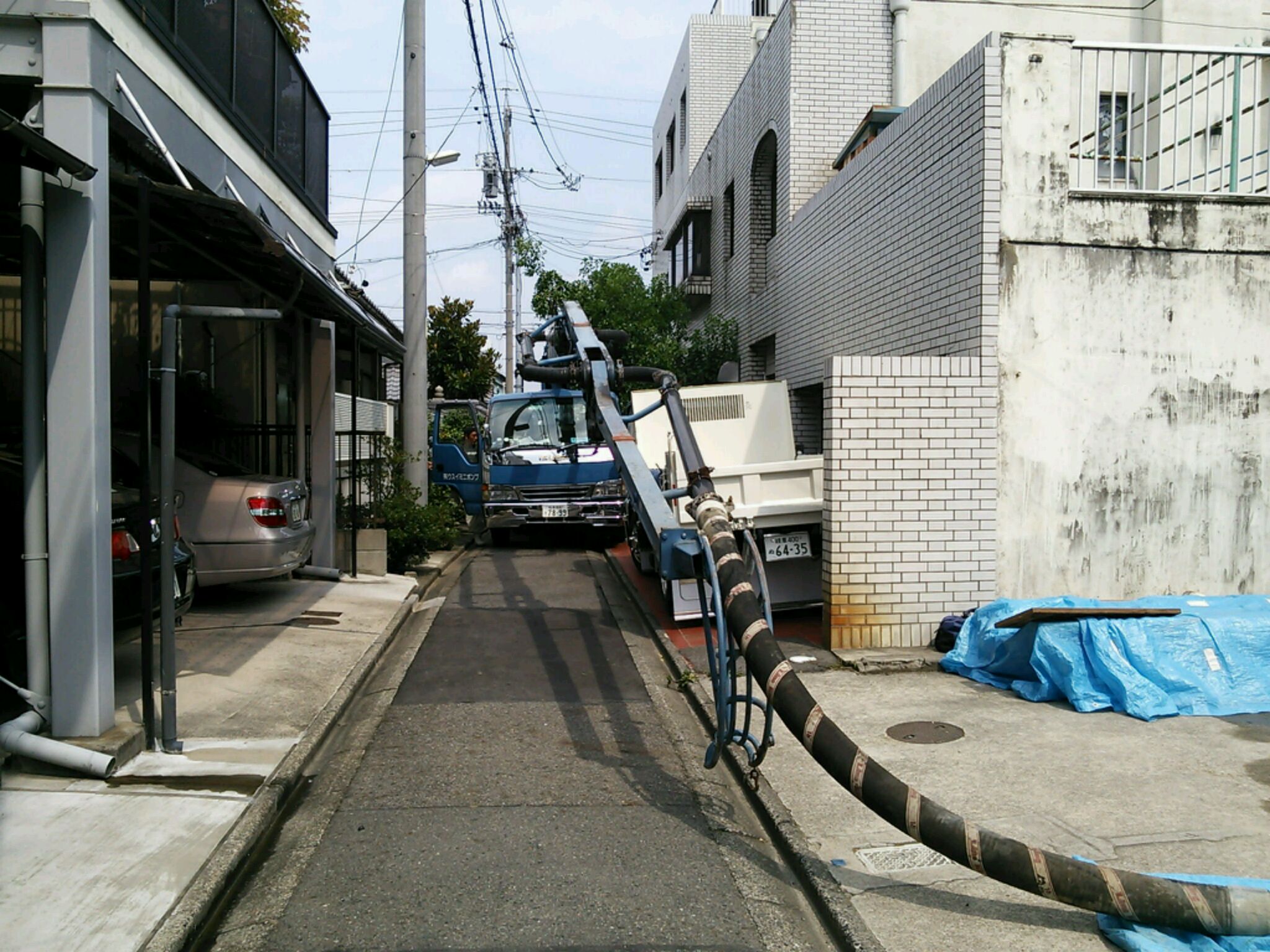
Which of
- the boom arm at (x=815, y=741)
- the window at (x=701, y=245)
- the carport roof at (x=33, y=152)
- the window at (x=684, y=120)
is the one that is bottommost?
the boom arm at (x=815, y=741)

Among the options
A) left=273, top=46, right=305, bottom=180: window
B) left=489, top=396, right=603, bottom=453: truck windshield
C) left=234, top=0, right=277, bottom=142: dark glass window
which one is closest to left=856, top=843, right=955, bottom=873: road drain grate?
left=234, top=0, right=277, bottom=142: dark glass window

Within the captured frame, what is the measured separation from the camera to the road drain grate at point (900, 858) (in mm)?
4246

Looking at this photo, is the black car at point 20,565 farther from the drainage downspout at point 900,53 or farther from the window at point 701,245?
the window at point 701,245

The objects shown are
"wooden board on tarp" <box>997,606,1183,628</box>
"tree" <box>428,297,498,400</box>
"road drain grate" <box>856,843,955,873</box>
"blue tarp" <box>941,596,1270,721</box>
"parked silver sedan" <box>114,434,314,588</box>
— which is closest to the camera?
"road drain grate" <box>856,843,955,873</box>

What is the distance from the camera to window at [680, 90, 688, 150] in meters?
27.3

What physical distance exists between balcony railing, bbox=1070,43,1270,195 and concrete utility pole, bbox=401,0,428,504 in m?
8.36

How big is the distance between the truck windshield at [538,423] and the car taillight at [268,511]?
6.98 meters

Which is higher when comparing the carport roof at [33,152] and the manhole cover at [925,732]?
the carport roof at [33,152]

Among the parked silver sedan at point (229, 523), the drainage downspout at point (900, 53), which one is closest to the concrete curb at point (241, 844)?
the parked silver sedan at point (229, 523)

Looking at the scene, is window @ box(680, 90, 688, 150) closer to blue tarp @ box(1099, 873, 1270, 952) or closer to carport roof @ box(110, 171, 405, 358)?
carport roof @ box(110, 171, 405, 358)

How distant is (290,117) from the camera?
11.5 m

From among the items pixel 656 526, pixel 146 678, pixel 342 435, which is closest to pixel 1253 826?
pixel 656 526

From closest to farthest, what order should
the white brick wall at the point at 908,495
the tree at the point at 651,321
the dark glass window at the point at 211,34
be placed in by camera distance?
the dark glass window at the point at 211,34 < the white brick wall at the point at 908,495 < the tree at the point at 651,321

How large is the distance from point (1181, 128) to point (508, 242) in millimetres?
25618
